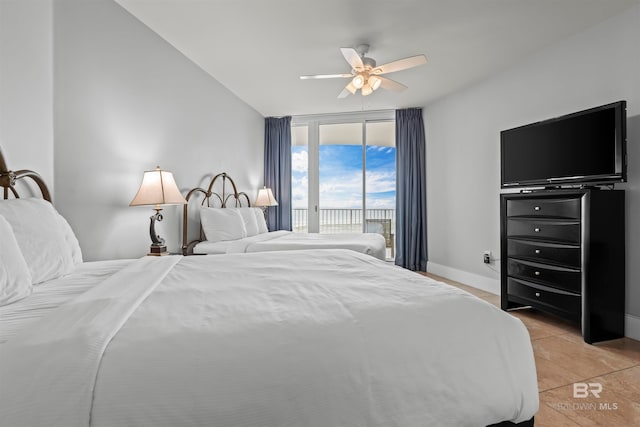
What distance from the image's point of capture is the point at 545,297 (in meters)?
2.93

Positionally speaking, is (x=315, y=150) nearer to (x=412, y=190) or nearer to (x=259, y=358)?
(x=412, y=190)

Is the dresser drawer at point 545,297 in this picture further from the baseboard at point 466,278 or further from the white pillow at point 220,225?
the white pillow at point 220,225

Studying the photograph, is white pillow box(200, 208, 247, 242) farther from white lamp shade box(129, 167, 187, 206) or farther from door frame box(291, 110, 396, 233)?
door frame box(291, 110, 396, 233)

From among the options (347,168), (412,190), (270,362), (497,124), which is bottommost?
(270,362)

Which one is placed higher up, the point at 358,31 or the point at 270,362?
the point at 358,31

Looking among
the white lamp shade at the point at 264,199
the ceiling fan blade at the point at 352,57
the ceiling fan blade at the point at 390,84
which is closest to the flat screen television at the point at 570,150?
the ceiling fan blade at the point at 390,84

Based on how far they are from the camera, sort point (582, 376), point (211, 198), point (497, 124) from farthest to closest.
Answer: point (211, 198)
point (497, 124)
point (582, 376)

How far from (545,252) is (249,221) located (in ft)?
10.6

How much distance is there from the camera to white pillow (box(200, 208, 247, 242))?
3.60 m

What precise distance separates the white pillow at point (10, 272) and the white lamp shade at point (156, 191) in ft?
4.16

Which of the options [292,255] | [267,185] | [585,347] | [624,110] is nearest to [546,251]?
[585,347]

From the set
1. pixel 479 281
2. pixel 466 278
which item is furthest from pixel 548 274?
pixel 466 278

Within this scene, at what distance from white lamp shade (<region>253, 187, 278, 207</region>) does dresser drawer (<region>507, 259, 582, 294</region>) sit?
3.42 metres

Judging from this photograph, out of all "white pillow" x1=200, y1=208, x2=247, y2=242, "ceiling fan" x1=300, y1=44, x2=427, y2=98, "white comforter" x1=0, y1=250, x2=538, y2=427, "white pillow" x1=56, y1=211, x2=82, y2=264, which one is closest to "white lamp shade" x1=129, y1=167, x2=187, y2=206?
"white pillow" x1=56, y1=211, x2=82, y2=264
